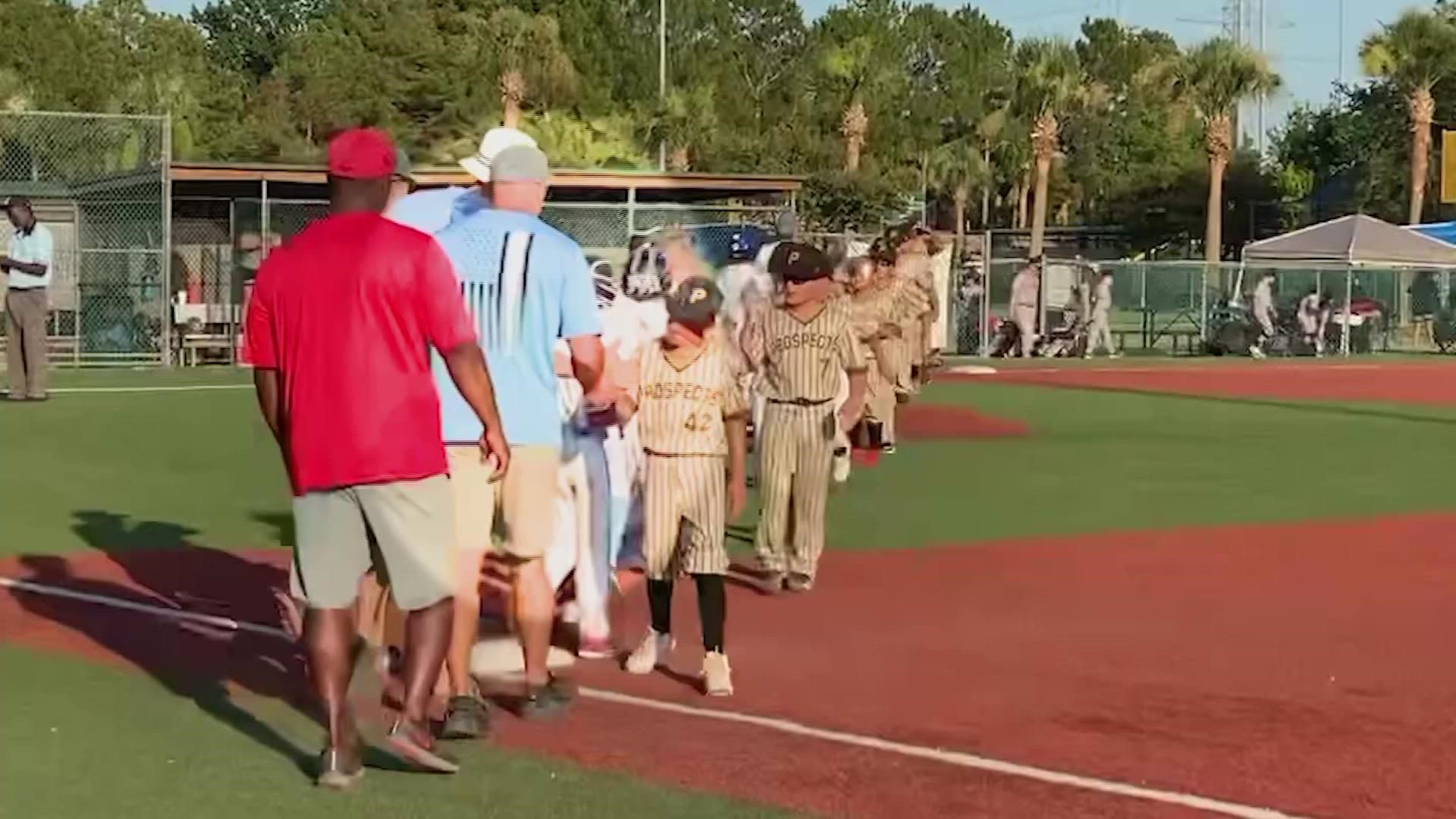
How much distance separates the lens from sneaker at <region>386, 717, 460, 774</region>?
276 inches

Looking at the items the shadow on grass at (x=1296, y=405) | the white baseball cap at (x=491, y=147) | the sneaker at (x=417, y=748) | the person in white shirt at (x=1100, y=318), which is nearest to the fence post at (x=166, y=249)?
the shadow on grass at (x=1296, y=405)

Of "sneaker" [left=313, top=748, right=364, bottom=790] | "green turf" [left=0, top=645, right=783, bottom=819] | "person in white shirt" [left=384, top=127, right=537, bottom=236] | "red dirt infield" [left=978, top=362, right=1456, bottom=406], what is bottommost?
"green turf" [left=0, top=645, right=783, bottom=819]

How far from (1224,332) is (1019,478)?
26.4 meters

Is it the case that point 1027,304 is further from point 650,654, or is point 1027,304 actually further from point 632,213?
point 650,654

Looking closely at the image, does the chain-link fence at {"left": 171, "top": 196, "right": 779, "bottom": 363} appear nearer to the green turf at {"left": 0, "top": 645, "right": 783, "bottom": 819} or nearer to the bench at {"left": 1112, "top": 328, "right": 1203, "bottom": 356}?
the bench at {"left": 1112, "top": 328, "right": 1203, "bottom": 356}

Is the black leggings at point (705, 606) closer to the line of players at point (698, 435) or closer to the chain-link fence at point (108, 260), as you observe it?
the line of players at point (698, 435)

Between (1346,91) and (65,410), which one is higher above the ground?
(1346,91)

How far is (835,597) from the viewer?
37.6ft

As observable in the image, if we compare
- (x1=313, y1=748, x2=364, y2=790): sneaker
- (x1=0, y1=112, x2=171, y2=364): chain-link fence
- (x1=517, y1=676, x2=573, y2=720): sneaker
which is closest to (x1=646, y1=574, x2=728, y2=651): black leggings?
(x1=517, y1=676, x2=573, y2=720): sneaker

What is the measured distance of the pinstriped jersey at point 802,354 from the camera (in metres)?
11.6

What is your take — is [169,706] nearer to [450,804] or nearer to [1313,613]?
[450,804]

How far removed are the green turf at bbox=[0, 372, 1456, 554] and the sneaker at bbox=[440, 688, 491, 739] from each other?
5.62 m

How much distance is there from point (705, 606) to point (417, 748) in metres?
2.02

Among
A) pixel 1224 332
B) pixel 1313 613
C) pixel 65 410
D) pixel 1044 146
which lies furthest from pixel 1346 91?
pixel 1313 613
